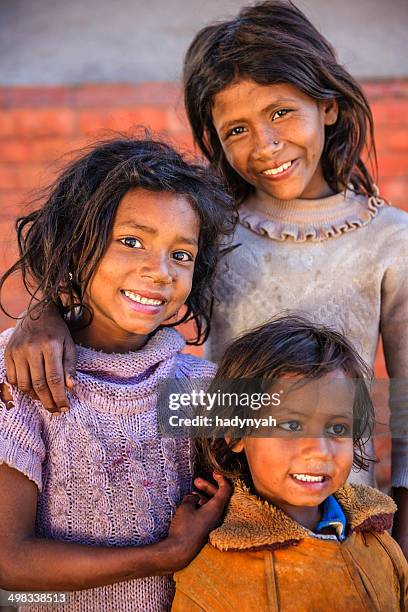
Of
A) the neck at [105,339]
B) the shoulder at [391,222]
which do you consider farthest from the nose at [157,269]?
the shoulder at [391,222]

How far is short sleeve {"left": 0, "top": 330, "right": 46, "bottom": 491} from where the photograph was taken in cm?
158

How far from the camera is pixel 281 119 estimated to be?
2059 mm

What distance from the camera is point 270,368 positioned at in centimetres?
168

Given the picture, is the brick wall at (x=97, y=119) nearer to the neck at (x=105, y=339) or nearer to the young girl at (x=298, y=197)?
the young girl at (x=298, y=197)

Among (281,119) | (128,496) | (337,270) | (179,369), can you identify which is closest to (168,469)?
(128,496)

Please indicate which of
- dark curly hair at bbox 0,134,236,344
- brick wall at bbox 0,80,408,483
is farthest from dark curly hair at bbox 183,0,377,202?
brick wall at bbox 0,80,408,483

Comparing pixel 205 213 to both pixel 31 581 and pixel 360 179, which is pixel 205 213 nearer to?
pixel 360 179

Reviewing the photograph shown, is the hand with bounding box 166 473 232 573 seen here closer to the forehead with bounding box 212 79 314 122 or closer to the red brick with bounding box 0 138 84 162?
the forehead with bounding box 212 79 314 122

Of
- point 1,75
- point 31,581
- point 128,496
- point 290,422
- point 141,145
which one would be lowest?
point 31,581

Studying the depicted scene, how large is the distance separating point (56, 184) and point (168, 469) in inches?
25.1

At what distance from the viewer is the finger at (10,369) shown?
5.44 feet

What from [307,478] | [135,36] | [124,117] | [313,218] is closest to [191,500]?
[307,478]

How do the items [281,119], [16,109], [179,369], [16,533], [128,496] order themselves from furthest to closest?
[16,109] → [281,119] → [179,369] → [128,496] → [16,533]

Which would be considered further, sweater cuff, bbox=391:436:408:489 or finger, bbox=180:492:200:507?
sweater cuff, bbox=391:436:408:489
